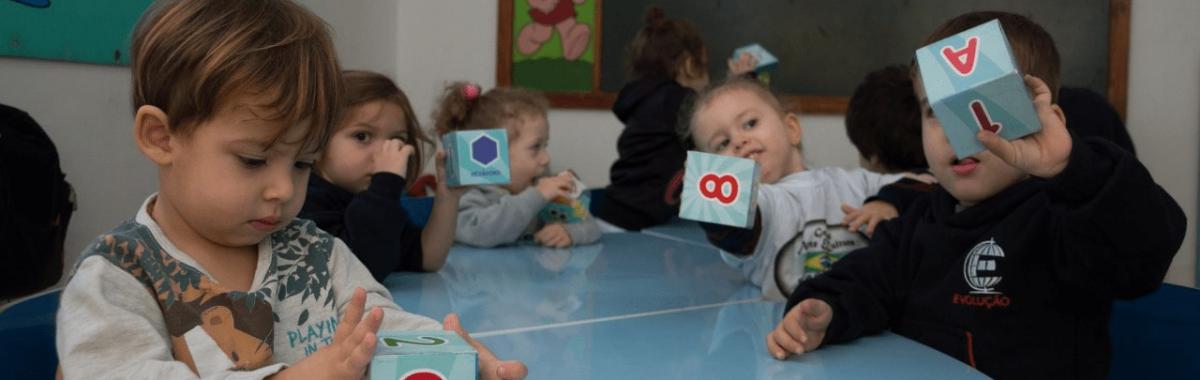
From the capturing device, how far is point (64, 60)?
2859 millimetres

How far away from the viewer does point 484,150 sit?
209 centimetres

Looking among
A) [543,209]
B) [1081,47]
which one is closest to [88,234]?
[543,209]

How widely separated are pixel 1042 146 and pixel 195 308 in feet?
2.98

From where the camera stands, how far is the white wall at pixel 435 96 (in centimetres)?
291

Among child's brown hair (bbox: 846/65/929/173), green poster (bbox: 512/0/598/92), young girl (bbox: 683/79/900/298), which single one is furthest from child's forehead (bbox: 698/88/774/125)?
green poster (bbox: 512/0/598/92)

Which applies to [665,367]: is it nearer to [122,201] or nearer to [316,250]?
[316,250]

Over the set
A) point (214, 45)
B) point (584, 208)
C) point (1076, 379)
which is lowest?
point (584, 208)

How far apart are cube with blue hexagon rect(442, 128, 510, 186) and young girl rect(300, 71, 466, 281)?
0.05 meters

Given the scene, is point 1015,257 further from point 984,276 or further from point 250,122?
Answer: point 250,122

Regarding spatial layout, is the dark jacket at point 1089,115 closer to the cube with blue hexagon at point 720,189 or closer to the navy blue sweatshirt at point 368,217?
the cube with blue hexagon at point 720,189

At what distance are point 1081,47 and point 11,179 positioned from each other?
4.34m

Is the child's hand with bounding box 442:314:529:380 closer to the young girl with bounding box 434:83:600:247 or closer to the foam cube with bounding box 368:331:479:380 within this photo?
the foam cube with bounding box 368:331:479:380

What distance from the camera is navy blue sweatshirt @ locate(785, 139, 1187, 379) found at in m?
1.21

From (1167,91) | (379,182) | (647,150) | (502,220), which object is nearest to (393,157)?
(379,182)
